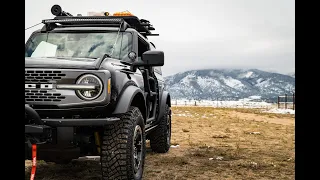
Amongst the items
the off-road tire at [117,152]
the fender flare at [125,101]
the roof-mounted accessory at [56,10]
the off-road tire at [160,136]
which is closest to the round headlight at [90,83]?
the fender flare at [125,101]

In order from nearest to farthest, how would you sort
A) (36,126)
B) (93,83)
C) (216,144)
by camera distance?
(36,126) < (93,83) < (216,144)

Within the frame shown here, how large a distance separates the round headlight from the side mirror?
3.58ft

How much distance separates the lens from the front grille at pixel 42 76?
141 inches

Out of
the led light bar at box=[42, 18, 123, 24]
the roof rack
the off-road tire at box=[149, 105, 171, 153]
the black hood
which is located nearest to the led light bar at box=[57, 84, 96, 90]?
the black hood

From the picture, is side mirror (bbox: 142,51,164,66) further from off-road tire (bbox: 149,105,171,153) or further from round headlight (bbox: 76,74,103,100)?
off-road tire (bbox: 149,105,171,153)

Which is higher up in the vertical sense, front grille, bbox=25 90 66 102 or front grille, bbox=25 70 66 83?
front grille, bbox=25 70 66 83

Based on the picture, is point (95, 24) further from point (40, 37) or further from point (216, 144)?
point (216, 144)

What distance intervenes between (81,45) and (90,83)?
1566 mm

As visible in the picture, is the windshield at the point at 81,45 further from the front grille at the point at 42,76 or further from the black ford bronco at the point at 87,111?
the front grille at the point at 42,76

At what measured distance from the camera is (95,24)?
5.43 meters

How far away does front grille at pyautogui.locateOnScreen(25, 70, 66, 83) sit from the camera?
358cm

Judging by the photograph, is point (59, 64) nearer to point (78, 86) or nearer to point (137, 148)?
point (78, 86)
